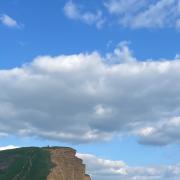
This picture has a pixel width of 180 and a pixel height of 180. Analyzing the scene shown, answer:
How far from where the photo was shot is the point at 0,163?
198875 mm

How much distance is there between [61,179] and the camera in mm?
186500

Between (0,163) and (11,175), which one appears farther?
(0,163)

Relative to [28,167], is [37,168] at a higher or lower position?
lower

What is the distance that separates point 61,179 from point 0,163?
2651 centimetres

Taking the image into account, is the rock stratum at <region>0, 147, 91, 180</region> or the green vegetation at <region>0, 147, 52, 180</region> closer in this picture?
the green vegetation at <region>0, 147, 52, 180</region>

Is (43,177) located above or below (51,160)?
below

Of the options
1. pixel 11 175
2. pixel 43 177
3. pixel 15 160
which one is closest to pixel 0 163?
pixel 15 160

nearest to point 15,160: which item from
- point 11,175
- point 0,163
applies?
point 0,163

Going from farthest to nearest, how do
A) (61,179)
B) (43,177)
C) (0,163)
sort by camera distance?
1. (0,163)
2. (61,179)
3. (43,177)

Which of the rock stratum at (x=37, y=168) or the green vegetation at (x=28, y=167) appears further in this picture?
the rock stratum at (x=37, y=168)

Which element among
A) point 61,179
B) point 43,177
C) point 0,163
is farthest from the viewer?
point 0,163

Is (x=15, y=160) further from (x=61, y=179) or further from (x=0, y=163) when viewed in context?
(x=61, y=179)

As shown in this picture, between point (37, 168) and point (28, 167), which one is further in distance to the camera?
point (28, 167)

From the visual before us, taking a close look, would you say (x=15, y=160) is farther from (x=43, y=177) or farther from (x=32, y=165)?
(x=43, y=177)
